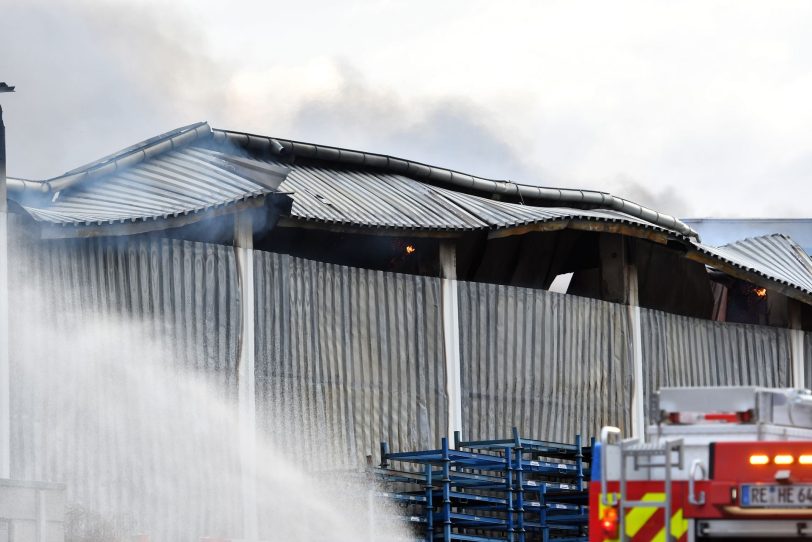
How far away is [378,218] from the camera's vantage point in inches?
1005

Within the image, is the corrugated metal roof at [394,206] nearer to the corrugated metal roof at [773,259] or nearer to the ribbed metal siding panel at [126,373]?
the ribbed metal siding panel at [126,373]

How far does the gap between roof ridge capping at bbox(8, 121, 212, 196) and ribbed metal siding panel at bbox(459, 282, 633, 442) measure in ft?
17.8

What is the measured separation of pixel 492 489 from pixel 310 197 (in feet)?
18.6

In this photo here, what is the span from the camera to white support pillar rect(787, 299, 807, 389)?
3284cm

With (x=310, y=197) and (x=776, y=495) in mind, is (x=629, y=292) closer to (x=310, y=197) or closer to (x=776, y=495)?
(x=310, y=197)

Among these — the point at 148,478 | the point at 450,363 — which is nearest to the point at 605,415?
the point at 450,363

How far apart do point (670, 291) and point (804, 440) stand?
67.5ft

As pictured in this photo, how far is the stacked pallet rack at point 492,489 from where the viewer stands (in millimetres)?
24969

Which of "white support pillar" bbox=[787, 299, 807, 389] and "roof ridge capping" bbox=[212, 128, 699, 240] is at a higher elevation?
"roof ridge capping" bbox=[212, 128, 699, 240]

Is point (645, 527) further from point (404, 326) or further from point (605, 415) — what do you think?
point (605, 415)

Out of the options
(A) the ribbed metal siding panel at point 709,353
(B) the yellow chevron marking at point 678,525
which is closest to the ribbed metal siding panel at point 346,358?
(A) the ribbed metal siding panel at point 709,353

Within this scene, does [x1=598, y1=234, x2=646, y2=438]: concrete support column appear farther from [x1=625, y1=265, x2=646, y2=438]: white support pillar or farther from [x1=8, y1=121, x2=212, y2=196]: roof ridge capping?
[x1=8, y1=121, x2=212, y2=196]: roof ridge capping

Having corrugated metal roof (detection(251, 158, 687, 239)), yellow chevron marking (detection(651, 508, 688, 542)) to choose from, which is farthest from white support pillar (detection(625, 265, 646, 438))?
yellow chevron marking (detection(651, 508, 688, 542))

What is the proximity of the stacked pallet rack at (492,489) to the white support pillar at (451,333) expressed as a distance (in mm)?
667
